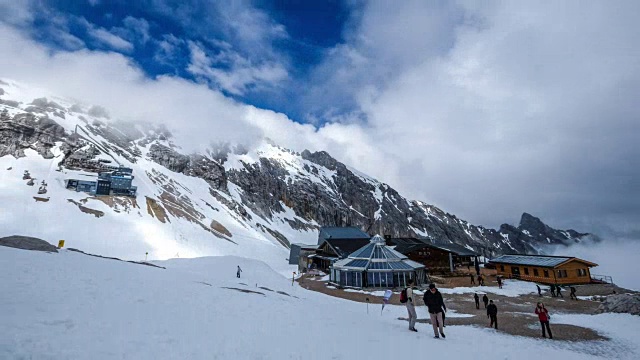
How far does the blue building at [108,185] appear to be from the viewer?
80387 millimetres

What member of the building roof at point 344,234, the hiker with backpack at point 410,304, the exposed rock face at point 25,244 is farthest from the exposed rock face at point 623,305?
the building roof at point 344,234

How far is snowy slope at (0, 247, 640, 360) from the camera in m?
7.56

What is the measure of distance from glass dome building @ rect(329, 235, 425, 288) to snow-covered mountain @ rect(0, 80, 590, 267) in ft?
116

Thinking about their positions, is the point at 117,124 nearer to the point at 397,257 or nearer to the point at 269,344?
the point at 397,257

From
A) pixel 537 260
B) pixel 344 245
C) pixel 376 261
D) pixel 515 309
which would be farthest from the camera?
pixel 344 245

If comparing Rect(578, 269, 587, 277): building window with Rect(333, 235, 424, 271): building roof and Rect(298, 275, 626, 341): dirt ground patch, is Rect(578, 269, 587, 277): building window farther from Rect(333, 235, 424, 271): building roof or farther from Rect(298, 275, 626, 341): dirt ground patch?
Rect(333, 235, 424, 271): building roof

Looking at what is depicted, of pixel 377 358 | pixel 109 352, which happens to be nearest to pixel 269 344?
pixel 377 358

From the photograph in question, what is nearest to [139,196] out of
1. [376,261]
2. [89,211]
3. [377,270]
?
[89,211]

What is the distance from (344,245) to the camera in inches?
2333

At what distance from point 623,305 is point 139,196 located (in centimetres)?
9482

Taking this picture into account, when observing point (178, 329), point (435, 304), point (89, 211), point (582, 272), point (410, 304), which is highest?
point (89, 211)

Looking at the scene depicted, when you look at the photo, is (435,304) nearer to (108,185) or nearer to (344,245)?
(344,245)

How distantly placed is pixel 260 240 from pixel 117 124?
12516 cm

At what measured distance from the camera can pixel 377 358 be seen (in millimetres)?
9719
